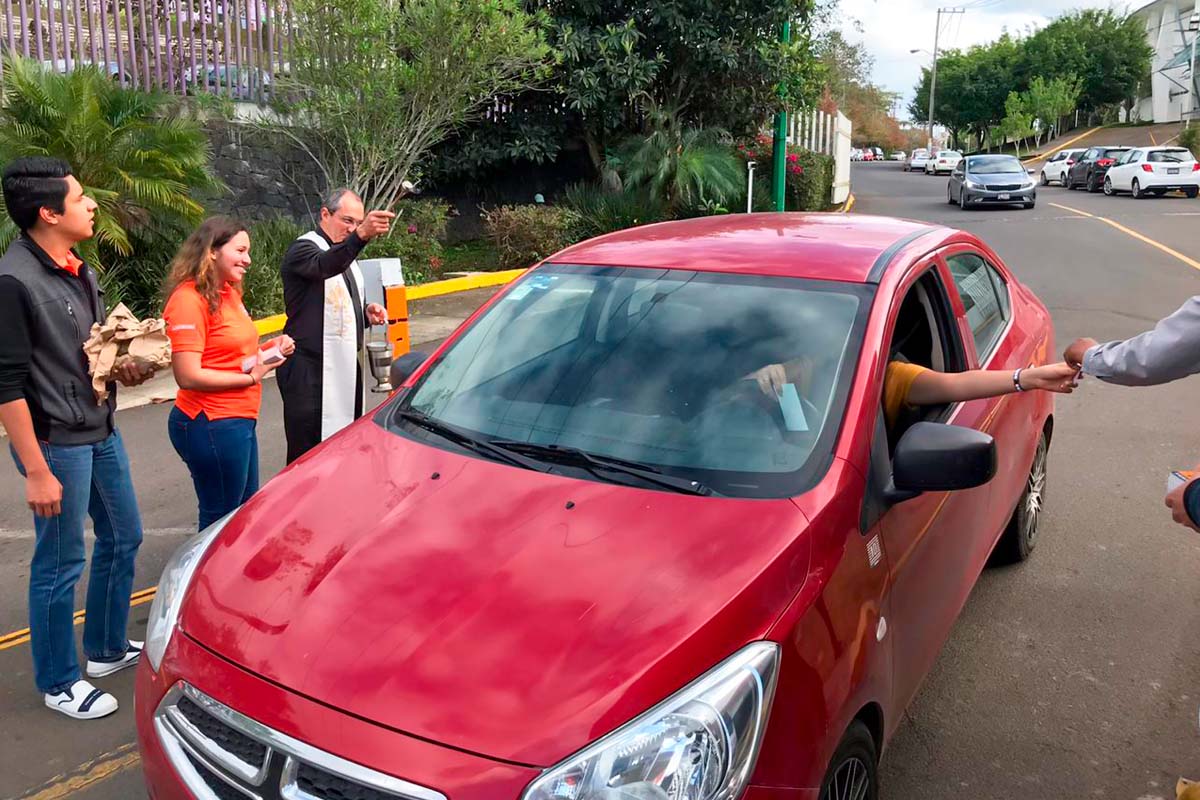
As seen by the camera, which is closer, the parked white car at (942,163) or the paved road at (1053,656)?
the paved road at (1053,656)

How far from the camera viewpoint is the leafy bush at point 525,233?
1455cm

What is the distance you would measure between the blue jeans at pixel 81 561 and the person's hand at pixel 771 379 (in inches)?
89.8

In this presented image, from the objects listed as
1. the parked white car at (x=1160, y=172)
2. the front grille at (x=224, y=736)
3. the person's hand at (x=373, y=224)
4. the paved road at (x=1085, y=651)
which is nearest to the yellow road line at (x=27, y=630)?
the person's hand at (x=373, y=224)

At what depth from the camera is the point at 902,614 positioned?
2.79 meters

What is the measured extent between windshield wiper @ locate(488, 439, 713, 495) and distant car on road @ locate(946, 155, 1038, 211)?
→ 26570 mm

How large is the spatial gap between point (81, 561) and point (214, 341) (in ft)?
3.10

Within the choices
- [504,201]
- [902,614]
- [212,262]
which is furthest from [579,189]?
[902,614]

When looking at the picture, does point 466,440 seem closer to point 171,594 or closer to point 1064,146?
point 171,594

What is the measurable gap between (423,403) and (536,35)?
455 inches

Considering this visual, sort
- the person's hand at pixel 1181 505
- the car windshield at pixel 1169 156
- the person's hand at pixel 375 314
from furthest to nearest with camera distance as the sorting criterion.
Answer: the car windshield at pixel 1169 156
the person's hand at pixel 375 314
the person's hand at pixel 1181 505

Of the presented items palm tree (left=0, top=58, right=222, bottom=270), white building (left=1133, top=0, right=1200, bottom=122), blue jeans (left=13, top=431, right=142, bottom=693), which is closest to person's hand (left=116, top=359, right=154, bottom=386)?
blue jeans (left=13, top=431, right=142, bottom=693)

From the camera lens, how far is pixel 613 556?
2.35m

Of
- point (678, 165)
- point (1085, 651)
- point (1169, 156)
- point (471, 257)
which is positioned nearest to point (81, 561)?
point (1085, 651)

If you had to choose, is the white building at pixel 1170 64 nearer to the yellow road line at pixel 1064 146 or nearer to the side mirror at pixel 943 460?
the yellow road line at pixel 1064 146
